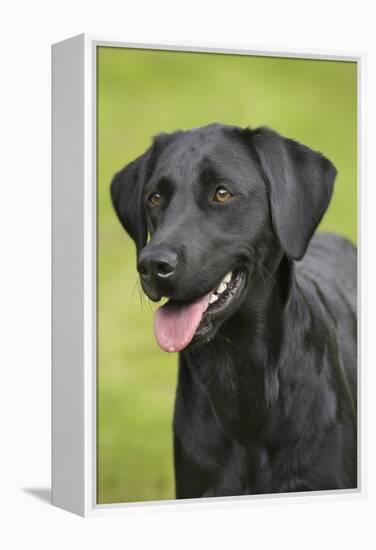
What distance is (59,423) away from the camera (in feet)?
20.7

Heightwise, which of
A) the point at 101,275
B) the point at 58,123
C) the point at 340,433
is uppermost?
the point at 58,123

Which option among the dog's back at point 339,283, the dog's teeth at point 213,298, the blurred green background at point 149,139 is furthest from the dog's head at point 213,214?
the dog's back at point 339,283

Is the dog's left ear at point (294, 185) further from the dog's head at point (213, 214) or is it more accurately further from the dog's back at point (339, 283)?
the dog's back at point (339, 283)

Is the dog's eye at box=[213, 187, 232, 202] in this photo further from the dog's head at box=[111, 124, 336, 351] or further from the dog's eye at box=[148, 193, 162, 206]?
the dog's eye at box=[148, 193, 162, 206]

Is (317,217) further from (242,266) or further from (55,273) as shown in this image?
(55,273)

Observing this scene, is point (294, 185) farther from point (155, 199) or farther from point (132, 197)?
point (132, 197)

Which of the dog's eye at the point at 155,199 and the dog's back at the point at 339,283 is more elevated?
the dog's eye at the point at 155,199

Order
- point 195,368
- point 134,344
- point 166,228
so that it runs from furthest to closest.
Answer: point 134,344 → point 195,368 → point 166,228

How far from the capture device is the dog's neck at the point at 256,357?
5.95m

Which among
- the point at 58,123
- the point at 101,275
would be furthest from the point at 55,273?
the point at 58,123

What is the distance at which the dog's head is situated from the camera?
556 centimetres

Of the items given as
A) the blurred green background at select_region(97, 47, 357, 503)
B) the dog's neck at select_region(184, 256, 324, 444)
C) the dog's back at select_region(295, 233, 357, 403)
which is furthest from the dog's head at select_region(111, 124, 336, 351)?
the dog's back at select_region(295, 233, 357, 403)

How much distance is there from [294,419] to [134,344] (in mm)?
981

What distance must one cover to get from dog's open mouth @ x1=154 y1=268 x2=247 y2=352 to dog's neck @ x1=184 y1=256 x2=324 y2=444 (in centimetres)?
16
